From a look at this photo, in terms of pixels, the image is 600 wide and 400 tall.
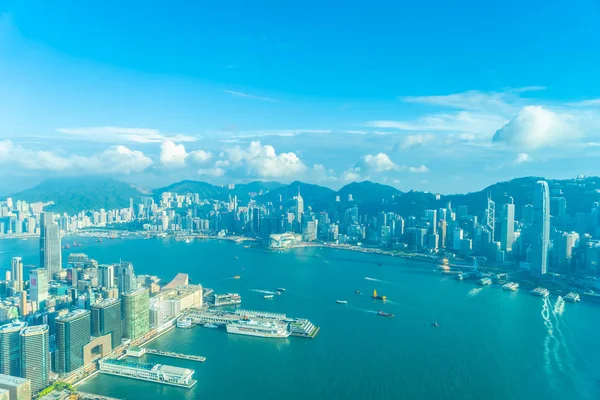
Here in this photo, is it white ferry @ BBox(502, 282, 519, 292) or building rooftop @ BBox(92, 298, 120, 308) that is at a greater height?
A: building rooftop @ BBox(92, 298, 120, 308)

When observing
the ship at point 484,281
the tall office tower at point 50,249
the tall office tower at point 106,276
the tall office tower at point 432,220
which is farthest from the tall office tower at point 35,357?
the tall office tower at point 432,220

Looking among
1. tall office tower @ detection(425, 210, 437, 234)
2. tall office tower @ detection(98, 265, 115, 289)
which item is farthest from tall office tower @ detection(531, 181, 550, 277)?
tall office tower @ detection(98, 265, 115, 289)

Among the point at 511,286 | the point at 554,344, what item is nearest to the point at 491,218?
the point at 511,286

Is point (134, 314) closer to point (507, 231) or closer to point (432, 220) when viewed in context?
point (507, 231)

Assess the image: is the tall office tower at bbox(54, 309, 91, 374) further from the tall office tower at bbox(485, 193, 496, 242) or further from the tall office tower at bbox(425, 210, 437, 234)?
the tall office tower at bbox(425, 210, 437, 234)

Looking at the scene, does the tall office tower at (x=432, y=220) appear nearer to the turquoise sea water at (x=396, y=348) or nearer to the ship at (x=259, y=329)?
the turquoise sea water at (x=396, y=348)

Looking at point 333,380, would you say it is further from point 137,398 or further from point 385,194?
point 385,194
